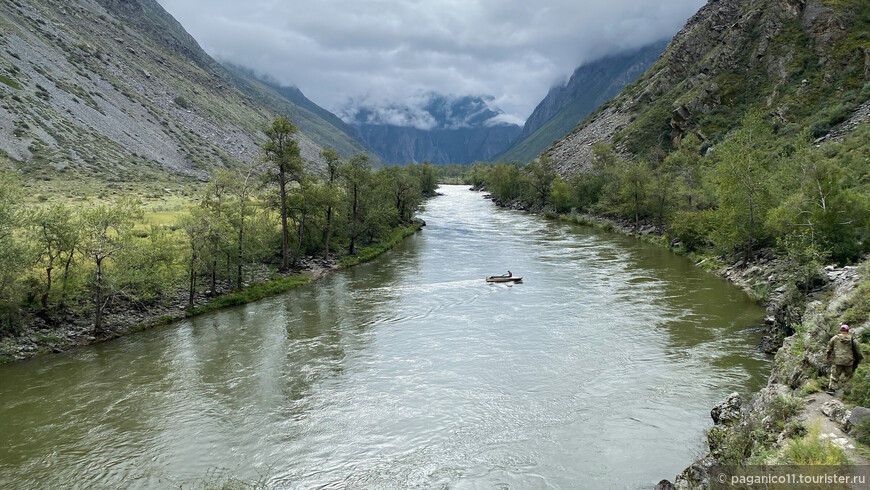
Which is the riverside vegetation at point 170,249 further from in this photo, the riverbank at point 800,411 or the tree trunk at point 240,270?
the riverbank at point 800,411

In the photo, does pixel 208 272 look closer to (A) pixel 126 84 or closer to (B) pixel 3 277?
(B) pixel 3 277

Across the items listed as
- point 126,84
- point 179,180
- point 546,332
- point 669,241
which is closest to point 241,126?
point 126,84

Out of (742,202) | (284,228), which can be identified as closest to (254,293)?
(284,228)

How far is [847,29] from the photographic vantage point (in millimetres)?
81438

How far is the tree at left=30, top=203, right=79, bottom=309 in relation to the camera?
25.8 meters

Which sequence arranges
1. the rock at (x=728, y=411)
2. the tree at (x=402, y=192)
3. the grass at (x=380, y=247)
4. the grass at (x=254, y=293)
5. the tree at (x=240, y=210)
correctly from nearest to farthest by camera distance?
the rock at (x=728, y=411) < the grass at (x=254, y=293) < the tree at (x=240, y=210) < the grass at (x=380, y=247) < the tree at (x=402, y=192)

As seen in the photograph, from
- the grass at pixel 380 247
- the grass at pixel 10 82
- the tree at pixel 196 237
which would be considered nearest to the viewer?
the tree at pixel 196 237

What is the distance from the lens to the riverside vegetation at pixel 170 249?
25609 mm

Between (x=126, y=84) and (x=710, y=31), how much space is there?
164 metres

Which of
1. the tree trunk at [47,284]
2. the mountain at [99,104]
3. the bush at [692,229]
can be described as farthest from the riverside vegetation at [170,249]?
the bush at [692,229]

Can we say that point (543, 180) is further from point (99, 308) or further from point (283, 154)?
point (99, 308)

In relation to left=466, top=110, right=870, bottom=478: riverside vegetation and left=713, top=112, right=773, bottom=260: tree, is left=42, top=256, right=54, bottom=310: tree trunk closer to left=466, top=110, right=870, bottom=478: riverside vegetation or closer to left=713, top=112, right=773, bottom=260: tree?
left=466, top=110, right=870, bottom=478: riverside vegetation

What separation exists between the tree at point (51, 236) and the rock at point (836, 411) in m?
33.8

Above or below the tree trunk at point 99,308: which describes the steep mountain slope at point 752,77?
above
